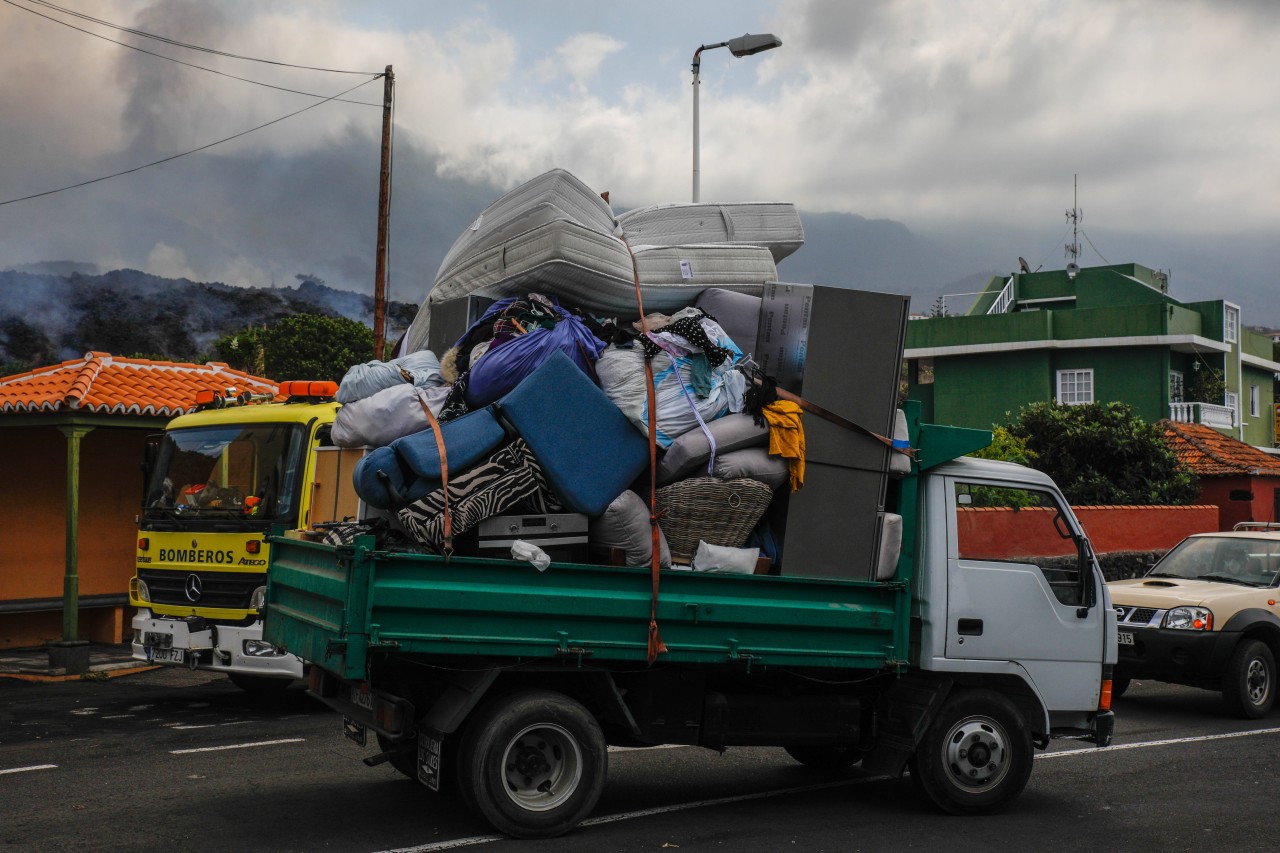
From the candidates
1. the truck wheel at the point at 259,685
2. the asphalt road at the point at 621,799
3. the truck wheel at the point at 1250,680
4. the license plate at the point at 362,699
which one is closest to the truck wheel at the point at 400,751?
the license plate at the point at 362,699

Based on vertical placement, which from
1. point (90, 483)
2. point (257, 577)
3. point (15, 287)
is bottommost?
point (257, 577)

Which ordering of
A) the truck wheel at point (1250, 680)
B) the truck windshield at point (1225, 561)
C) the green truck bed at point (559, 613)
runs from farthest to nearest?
the truck windshield at point (1225, 561) < the truck wheel at point (1250, 680) < the green truck bed at point (559, 613)

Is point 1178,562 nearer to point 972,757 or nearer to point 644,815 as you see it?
point 972,757

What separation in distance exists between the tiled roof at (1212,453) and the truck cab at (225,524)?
69.5ft

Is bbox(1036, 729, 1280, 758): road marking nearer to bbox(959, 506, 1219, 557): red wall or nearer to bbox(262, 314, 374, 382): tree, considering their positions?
bbox(959, 506, 1219, 557): red wall

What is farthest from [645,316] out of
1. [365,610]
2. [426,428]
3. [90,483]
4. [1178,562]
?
[90,483]

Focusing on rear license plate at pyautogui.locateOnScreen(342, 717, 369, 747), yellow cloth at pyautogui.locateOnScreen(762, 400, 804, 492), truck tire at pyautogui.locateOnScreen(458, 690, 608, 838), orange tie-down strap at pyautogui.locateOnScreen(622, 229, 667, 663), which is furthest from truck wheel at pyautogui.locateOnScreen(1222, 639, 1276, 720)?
rear license plate at pyautogui.locateOnScreen(342, 717, 369, 747)

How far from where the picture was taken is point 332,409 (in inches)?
392

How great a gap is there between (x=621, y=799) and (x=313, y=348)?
3901 centimetres

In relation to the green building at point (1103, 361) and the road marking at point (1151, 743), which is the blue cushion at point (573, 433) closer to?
the road marking at point (1151, 743)

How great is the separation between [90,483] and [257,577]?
22.0 ft

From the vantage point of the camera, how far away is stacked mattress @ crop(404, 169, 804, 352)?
7.00 m

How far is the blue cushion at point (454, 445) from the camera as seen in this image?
19.4ft

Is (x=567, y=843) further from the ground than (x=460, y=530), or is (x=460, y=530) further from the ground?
(x=460, y=530)
